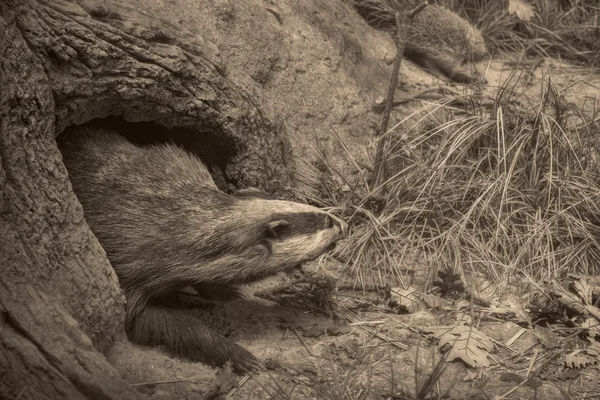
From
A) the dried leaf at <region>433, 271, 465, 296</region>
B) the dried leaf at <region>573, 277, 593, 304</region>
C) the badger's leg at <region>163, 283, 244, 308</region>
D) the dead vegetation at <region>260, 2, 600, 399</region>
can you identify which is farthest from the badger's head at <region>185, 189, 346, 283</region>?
the dried leaf at <region>573, 277, 593, 304</region>

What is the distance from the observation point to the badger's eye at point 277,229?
417cm

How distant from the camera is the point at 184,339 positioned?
392cm

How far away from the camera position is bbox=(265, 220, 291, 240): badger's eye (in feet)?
13.7

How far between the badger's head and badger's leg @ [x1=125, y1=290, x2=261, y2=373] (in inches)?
13.2

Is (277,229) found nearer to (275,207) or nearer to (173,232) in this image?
(275,207)

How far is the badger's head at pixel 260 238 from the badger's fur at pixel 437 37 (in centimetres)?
288

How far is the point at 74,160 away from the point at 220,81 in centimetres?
102

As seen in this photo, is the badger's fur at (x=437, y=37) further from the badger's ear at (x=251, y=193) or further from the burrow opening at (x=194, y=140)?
the badger's ear at (x=251, y=193)

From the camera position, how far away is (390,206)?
16.9 ft

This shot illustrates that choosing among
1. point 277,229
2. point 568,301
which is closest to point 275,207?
point 277,229

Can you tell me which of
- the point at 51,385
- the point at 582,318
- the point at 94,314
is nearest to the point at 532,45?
the point at 582,318

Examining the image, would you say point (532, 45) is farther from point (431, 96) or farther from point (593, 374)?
point (593, 374)

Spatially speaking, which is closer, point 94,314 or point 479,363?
point 94,314

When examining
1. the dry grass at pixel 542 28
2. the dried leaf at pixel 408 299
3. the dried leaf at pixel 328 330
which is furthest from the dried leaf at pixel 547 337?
the dry grass at pixel 542 28
